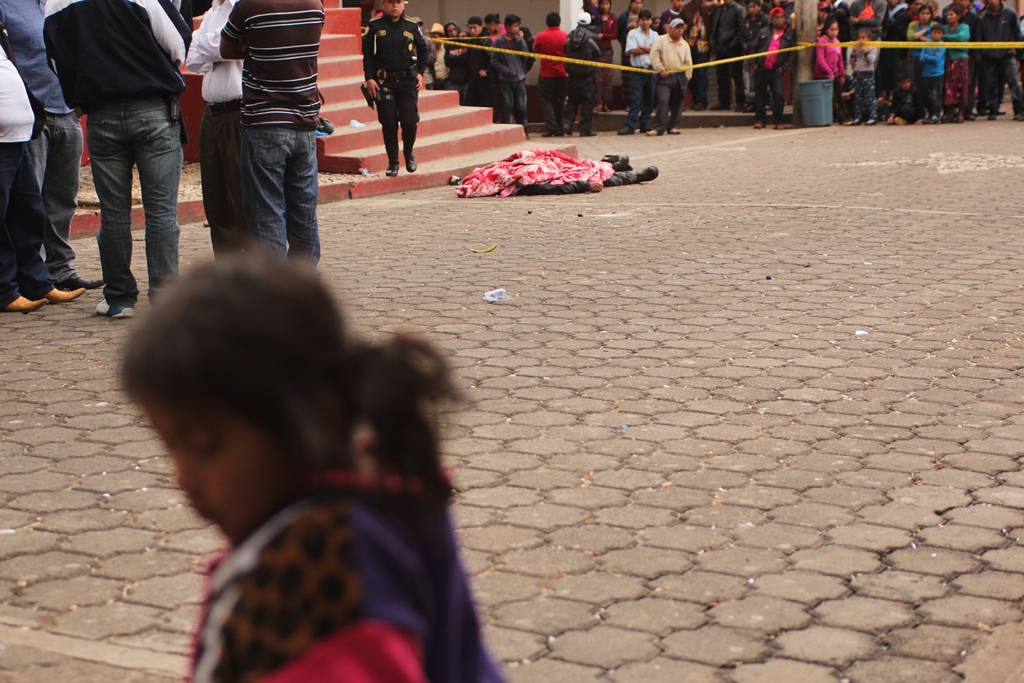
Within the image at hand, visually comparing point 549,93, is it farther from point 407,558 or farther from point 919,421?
point 407,558

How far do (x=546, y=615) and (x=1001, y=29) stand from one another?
66.2 feet

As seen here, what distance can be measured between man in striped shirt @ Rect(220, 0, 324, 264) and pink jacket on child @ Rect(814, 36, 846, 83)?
53.6ft

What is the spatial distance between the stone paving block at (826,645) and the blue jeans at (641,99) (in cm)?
1945

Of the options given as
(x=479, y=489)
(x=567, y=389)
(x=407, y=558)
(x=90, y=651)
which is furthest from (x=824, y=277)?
(x=407, y=558)

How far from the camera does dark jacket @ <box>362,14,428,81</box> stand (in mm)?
14336

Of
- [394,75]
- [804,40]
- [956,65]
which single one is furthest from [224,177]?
[956,65]

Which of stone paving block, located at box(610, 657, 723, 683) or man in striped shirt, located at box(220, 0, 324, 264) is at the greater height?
man in striped shirt, located at box(220, 0, 324, 264)

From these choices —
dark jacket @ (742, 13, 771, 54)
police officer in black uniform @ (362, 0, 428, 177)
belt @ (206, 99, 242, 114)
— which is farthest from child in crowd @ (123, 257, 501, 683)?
dark jacket @ (742, 13, 771, 54)

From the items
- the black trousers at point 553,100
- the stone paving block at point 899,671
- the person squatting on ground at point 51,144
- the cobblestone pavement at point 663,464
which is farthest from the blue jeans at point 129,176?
the black trousers at point 553,100

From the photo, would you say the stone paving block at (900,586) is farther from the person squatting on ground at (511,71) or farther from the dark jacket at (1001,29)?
the dark jacket at (1001,29)

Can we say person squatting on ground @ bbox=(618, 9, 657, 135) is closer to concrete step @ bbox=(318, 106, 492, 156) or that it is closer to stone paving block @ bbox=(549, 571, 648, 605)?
concrete step @ bbox=(318, 106, 492, 156)

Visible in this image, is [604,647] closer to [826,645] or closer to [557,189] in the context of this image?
[826,645]

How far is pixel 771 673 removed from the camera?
312 centimetres

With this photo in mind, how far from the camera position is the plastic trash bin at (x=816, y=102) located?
71.5ft
